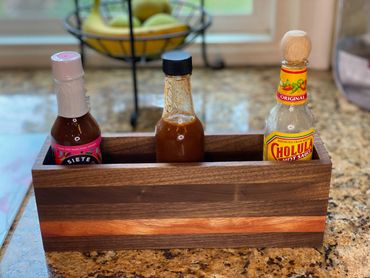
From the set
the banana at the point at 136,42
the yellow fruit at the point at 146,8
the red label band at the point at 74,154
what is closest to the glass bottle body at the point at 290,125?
the red label band at the point at 74,154

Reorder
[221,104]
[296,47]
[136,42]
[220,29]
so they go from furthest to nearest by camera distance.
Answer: [220,29], [221,104], [136,42], [296,47]

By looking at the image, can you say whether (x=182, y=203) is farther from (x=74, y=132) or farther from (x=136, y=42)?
(x=136, y=42)

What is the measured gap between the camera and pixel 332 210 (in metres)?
0.73

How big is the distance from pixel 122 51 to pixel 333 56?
51cm

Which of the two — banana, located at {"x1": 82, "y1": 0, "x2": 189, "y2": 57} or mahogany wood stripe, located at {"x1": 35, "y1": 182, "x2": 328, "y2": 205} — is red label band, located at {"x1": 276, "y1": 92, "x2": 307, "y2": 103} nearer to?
mahogany wood stripe, located at {"x1": 35, "y1": 182, "x2": 328, "y2": 205}

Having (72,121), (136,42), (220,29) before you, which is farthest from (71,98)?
(220,29)

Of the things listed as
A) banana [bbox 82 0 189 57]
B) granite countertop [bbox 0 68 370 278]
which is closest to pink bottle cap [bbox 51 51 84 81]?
granite countertop [bbox 0 68 370 278]

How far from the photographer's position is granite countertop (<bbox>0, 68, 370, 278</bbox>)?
620mm

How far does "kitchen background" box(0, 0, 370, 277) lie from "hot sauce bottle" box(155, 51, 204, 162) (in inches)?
4.8

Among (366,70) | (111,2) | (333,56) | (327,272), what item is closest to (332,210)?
(327,272)

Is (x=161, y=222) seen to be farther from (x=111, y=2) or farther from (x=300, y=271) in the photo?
(x=111, y=2)

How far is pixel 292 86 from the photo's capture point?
0.58 metres

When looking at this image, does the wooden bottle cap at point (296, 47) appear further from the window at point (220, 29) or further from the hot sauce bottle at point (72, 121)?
the window at point (220, 29)

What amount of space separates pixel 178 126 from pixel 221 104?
50 centimetres
